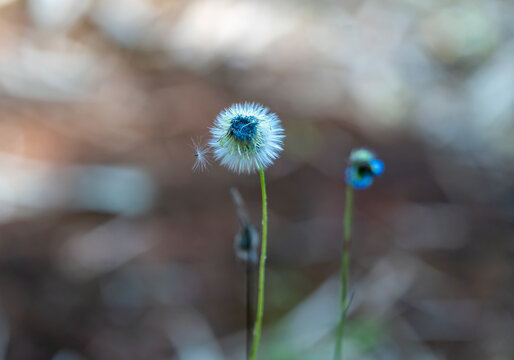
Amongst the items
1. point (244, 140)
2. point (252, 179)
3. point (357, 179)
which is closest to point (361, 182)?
point (357, 179)

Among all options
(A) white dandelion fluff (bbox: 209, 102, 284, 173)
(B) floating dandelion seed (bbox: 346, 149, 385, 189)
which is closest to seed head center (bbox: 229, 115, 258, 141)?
(A) white dandelion fluff (bbox: 209, 102, 284, 173)

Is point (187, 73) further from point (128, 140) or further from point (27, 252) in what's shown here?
point (27, 252)

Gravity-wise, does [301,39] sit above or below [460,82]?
above

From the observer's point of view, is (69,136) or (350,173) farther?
(69,136)

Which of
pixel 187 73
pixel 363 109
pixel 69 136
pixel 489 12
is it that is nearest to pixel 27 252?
pixel 69 136

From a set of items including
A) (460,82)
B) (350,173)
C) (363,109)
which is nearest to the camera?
(350,173)

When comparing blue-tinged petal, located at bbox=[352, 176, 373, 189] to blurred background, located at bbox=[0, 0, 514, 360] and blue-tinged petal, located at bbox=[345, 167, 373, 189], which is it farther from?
blurred background, located at bbox=[0, 0, 514, 360]
